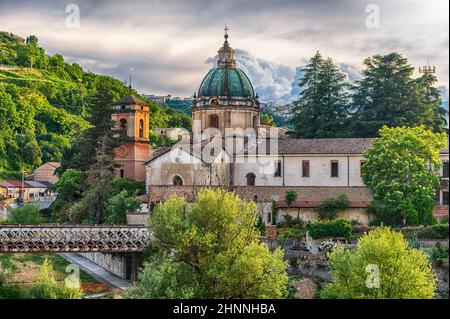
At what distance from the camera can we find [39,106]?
104750 mm

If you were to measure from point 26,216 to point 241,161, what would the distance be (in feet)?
47.7

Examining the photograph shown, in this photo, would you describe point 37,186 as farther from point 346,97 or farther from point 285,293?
point 285,293

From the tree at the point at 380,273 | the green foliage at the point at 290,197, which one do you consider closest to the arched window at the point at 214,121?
the green foliage at the point at 290,197

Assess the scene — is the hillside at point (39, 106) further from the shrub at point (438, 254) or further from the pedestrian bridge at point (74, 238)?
the shrub at point (438, 254)

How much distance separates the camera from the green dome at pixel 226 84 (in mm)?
58812

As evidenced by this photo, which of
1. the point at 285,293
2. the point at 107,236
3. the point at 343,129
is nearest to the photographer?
the point at 285,293

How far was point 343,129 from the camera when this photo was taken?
190 feet

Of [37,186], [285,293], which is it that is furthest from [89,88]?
[285,293]

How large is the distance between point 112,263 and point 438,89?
29987mm

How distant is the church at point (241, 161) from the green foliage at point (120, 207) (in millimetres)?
1040

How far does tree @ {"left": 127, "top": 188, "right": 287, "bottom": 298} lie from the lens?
2981 cm

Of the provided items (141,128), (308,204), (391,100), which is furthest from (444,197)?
(141,128)

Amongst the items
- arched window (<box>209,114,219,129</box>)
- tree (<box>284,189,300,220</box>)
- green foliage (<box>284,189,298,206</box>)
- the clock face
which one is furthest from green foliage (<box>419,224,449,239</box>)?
the clock face

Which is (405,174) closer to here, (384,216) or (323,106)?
(384,216)
